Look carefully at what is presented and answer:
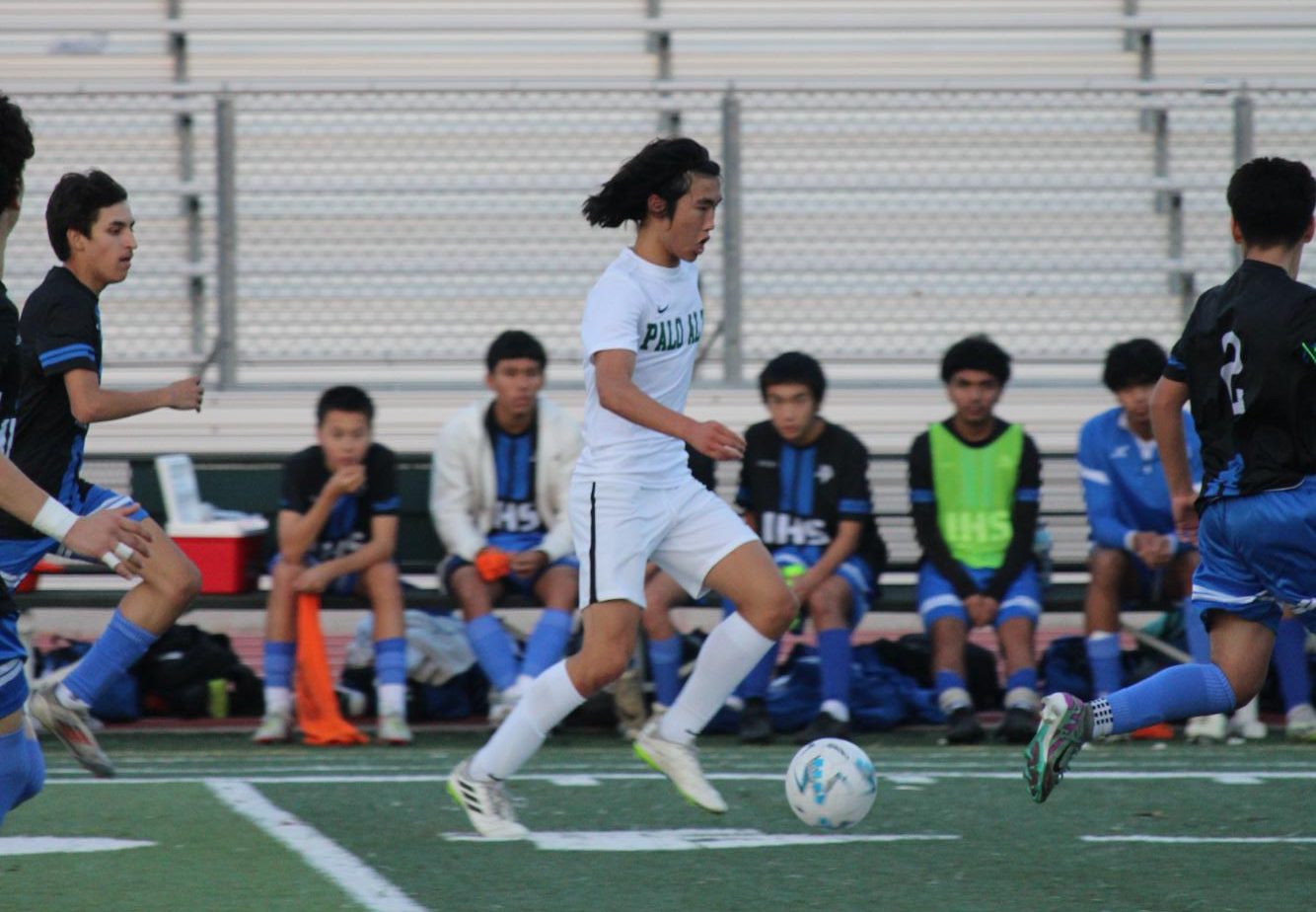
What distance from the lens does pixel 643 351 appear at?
5.71 m

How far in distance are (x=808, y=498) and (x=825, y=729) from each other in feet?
3.40

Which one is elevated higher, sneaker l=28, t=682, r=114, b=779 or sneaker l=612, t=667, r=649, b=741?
sneaker l=28, t=682, r=114, b=779

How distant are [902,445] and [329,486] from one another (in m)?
4.60

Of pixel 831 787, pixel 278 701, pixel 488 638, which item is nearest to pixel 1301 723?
pixel 488 638

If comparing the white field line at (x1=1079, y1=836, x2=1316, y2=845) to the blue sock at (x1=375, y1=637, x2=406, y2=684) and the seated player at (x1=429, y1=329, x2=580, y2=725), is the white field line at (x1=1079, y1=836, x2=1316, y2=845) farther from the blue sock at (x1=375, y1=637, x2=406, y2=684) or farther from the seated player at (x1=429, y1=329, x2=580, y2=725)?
the blue sock at (x1=375, y1=637, x2=406, y2=684)

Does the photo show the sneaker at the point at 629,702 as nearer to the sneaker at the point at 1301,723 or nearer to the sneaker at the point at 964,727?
the sneaker at the point at 964,727

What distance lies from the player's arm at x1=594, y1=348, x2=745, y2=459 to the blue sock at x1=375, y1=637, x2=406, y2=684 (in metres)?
3.10

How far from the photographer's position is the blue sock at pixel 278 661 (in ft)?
27.6

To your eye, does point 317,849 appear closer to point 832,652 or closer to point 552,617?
point 552,617

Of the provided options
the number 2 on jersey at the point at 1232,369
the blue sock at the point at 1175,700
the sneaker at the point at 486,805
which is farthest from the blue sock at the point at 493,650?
the number 2 on jersey at the point at 1232,369

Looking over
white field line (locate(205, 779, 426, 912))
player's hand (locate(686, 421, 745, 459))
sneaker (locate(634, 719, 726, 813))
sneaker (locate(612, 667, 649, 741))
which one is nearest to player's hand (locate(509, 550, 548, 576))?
sneaker (locate(612, 667, 649, 741))

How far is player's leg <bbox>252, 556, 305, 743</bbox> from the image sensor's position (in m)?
8.26

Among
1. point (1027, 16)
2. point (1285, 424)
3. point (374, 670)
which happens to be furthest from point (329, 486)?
point (1027, 16)

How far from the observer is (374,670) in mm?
8680
